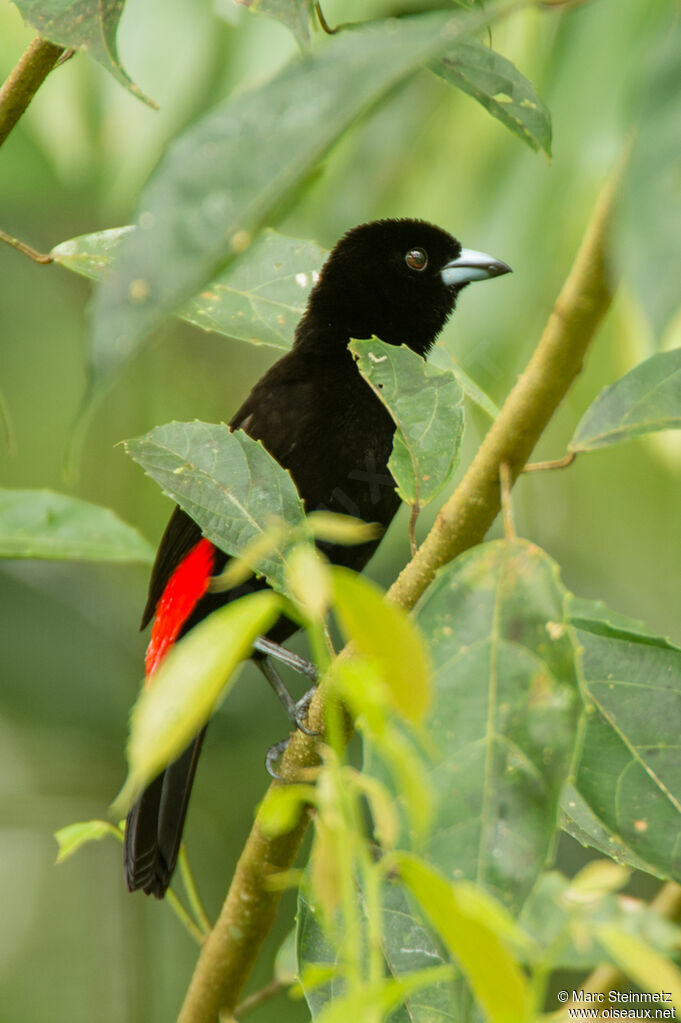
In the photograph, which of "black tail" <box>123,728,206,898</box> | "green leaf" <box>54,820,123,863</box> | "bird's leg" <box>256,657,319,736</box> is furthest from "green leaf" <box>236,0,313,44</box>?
"black tail" <box>123,728,206,898</box>

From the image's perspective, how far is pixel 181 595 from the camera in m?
2.30

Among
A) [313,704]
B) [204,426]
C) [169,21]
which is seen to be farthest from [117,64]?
[169,21]

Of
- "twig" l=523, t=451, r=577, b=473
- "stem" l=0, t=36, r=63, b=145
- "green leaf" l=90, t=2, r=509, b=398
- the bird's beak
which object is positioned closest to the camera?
"green leaf" l=90, t=2, r=509, b=398

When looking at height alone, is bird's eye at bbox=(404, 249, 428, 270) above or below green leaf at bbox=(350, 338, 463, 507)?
below

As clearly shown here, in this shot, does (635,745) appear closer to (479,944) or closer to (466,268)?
(479,944)

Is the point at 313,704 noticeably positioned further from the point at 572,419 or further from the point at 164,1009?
the point at 164,1009

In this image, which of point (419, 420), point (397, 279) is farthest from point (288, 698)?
point (419, 420)

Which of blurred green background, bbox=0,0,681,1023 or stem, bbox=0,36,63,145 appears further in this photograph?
blurred green background, bbox=0,0,681,1023

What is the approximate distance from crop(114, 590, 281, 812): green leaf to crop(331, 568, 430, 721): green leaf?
0.07 meters

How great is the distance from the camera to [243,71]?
2.85 metres

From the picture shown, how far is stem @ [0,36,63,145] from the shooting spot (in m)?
1.23

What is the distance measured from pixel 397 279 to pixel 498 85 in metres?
1.77

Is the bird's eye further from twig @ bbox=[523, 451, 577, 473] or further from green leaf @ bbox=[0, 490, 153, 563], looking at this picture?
twig @ bbox=[523, 451, 577, 473]

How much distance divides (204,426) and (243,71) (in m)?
1.98
